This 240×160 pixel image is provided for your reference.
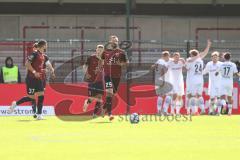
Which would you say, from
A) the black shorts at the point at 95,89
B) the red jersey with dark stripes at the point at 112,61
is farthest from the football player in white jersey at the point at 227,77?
the red jersey with dark stripes at the point at 112,61

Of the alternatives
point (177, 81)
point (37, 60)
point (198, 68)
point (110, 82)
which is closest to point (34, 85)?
point (37, 60)

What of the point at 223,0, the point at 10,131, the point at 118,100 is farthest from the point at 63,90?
the point at 223,0

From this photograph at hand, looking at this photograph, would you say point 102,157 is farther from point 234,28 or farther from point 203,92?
point 234,28

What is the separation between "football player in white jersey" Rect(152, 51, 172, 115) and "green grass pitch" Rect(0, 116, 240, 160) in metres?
5.66

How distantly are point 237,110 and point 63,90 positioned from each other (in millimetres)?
6479

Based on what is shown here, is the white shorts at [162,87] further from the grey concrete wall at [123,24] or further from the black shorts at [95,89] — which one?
the grey concrete wall at [123,24]

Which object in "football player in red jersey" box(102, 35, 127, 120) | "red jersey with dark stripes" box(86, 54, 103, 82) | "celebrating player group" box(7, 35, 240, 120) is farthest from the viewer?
"celebrating player group" box(7, 35, 240, 120)

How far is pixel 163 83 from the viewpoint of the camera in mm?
22250

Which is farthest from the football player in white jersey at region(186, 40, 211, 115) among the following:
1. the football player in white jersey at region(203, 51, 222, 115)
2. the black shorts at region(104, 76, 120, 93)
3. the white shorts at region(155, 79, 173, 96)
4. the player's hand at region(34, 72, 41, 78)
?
the player's hand at region(34, 72, 41, 78)

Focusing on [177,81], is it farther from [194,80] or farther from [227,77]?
[227,77]

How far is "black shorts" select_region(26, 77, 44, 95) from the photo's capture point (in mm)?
18203

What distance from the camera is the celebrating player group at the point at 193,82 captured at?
21594mm

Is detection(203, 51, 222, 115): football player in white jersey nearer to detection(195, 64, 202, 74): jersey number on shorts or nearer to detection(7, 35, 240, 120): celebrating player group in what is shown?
detection(7, 35, 240, 120): celebrating player group

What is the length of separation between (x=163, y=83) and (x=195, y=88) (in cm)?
122
